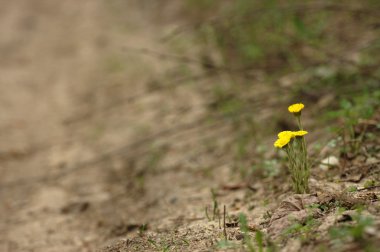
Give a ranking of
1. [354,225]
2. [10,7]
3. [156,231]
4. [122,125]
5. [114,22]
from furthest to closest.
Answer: [10,7] → [114,22] → [122,125] → [156,231] → [354,225]

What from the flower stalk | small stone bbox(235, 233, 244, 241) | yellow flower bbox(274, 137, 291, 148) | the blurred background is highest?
the blurred background

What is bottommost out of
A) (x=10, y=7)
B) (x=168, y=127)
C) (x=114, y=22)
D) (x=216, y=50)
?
(x=168, y=127)

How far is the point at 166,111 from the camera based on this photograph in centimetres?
404

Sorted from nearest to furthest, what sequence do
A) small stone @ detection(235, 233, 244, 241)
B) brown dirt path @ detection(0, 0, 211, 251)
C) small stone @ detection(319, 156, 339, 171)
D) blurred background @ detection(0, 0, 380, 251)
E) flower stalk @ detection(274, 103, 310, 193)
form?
small stone @ detection(235, 233, 244, 241) < flower stalk @ detection(274, 103, 310, 193) < small stone @ detection(319, 156, 339, 171) < blurred background @ detection(0, 0, 380, 251) < brown dirt path @ detection(0, 0, 211, 251)

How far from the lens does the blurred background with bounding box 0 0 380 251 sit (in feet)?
8.87

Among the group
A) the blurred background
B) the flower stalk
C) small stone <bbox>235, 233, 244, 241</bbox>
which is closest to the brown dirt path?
the blurred background

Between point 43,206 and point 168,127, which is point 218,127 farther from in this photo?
point 43,206

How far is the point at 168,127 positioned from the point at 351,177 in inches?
72.9

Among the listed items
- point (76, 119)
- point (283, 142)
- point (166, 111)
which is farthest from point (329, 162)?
point (76, 119)

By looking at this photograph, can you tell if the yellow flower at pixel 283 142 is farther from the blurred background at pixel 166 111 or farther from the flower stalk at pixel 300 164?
the blurred background at pixel 166 111

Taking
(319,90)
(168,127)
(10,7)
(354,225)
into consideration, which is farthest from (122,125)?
(10,7)

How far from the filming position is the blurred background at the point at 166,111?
8.87ft

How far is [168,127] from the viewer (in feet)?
12.6

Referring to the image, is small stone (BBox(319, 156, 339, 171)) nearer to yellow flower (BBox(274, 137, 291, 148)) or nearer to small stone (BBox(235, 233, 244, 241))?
yellow flower (BBox(274, 137, 291, 148))
